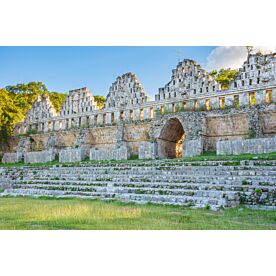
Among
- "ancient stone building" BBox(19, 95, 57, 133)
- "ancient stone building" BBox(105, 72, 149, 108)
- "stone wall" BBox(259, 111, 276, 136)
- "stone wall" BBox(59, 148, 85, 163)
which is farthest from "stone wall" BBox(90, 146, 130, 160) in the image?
"ancient stone building" BBox(19, 95, 57, 133)

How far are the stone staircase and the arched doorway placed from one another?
6.18 metres

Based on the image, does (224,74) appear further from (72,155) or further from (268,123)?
(72,155)

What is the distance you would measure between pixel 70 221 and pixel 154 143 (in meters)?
15.4

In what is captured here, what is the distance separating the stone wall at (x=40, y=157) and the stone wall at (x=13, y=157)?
176 centimetres

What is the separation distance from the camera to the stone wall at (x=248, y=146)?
17.0 meters

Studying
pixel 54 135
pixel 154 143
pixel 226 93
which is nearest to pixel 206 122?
pixel 226 93

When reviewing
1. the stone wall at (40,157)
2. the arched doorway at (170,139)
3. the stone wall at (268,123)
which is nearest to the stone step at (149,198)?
the arched doorway at (170,139)

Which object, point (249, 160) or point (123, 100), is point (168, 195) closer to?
point (249, 160)

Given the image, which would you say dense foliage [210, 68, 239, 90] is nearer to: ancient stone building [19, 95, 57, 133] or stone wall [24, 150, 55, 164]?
ancient stone building [19, 95, 57, 133]

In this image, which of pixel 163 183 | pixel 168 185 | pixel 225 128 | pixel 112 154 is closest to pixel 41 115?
pixel 112 154

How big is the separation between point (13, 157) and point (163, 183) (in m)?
21.9

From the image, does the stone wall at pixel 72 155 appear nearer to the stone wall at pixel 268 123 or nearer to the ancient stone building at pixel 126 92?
the ancient stone building at pixel 126 92

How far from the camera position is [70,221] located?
7.79 meters
